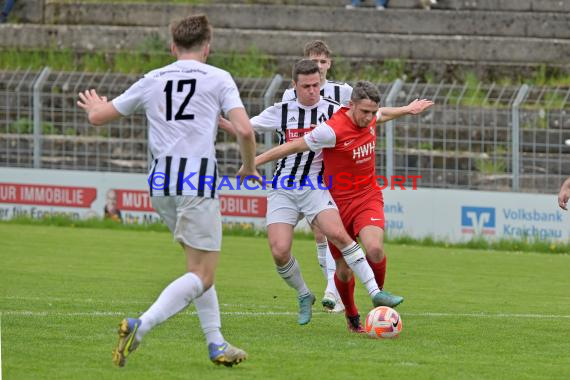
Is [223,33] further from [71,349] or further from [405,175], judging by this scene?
[71,349]

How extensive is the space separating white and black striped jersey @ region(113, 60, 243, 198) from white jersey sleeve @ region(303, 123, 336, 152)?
2.44 metres

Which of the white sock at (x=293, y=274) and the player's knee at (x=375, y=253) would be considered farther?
the white sock at (x=293, y=274)

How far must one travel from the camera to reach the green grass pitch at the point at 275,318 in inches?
332

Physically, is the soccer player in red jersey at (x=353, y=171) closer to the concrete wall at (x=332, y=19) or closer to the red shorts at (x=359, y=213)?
the red shorts at (x=359, y=213)

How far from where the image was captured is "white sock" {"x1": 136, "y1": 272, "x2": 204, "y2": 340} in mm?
7977

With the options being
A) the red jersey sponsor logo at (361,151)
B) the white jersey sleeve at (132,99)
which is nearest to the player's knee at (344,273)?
the red jersey sponsor logo at (361,151)

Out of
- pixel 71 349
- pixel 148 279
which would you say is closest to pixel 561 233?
pixel 148 279

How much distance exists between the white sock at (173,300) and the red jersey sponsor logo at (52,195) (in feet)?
51.3

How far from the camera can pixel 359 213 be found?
1088 cm

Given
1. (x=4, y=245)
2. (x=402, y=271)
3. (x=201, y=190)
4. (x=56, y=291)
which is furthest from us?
(x=4, y=245)

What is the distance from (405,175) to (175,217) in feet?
44.7

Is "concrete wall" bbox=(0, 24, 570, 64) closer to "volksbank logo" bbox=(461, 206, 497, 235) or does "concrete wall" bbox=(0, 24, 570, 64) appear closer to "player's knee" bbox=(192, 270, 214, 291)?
"volksbank logo" bbox=(461, 206, 497, 235)

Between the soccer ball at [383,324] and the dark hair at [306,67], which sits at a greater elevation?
the dark hair at [306,67]

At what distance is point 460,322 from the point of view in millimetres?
11297
